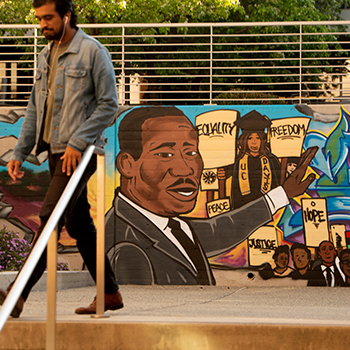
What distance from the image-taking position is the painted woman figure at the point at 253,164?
982 cm

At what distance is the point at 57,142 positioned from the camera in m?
3.62

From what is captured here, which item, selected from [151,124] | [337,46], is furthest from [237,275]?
[337,46]

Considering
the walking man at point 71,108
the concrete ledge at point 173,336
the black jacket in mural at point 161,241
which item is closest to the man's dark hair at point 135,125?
the black jacket in mural at point 161,241

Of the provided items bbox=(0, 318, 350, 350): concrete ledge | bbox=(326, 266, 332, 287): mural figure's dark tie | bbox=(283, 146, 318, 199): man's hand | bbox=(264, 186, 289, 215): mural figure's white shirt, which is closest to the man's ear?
bbox=(264, 186, 289, 215): mural figure's white shirt

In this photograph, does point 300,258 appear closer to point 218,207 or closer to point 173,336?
point 218,207

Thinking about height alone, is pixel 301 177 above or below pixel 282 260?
above

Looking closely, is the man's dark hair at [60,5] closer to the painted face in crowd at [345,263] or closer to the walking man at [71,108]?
the walking man at [71,108]

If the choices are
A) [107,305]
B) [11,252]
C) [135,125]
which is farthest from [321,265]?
[107,305]

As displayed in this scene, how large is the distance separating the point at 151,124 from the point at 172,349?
721 centimetres

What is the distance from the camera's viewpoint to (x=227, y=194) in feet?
32.3

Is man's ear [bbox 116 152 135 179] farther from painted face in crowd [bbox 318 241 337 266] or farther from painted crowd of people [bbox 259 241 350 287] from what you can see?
painted face in crowd [bbox 318 241 337 266]

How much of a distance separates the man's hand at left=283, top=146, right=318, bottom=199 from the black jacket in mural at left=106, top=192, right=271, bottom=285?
515 mm

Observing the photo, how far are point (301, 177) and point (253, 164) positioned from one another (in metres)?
0.84

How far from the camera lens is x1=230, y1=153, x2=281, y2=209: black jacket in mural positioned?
32.2 ft
